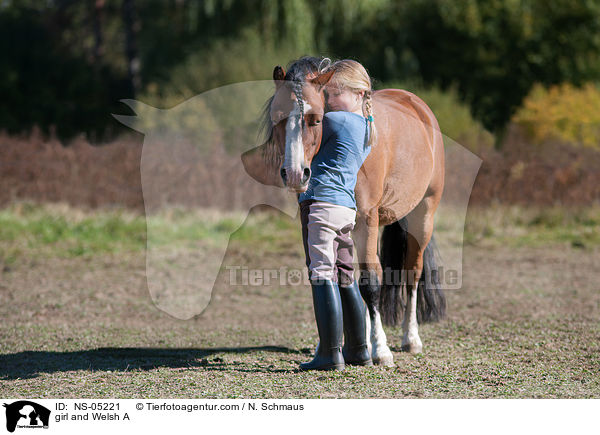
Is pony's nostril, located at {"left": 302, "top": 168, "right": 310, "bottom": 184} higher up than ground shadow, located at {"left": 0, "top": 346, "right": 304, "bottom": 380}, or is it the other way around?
pony's nostril, located at {"left": 302, "top": 168, "right": 310, "bottom": 184}

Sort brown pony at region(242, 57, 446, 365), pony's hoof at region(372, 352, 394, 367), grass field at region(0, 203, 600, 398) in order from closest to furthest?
brown pony at region(242, 57, 446, 365), grass field at region(0, 203, 600, 398), pony's hoof at region(372, 352, 394, 367)

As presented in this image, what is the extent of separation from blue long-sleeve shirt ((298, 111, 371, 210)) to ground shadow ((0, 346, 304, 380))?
52.1 inches

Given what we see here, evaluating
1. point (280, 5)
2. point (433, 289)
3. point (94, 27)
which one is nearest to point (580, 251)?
point (433, 289)

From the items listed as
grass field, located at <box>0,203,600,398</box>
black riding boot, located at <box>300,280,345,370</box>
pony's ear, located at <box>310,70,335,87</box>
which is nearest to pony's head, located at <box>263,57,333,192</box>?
pony's ear, located at <box>310,70,335,87</box>

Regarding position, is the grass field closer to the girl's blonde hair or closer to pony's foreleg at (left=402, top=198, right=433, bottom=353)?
pony's foreleg at (left=402, top=198, right=433, bottom=353)

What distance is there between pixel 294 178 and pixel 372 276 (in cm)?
122

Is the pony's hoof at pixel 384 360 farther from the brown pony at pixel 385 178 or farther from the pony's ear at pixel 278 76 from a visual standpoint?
the pony's ear at pixel 278 76

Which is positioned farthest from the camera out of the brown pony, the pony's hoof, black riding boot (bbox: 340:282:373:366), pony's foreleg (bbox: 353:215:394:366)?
the pony's hoof

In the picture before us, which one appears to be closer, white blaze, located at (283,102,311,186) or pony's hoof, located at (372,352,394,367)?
white blaze, located at (283,102,311,186)

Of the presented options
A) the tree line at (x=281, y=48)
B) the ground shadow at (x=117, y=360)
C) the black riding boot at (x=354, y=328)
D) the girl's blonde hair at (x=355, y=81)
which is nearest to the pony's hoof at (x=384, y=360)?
the black riding boot at (x=354, y=328)

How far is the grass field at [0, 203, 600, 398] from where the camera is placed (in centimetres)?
415
